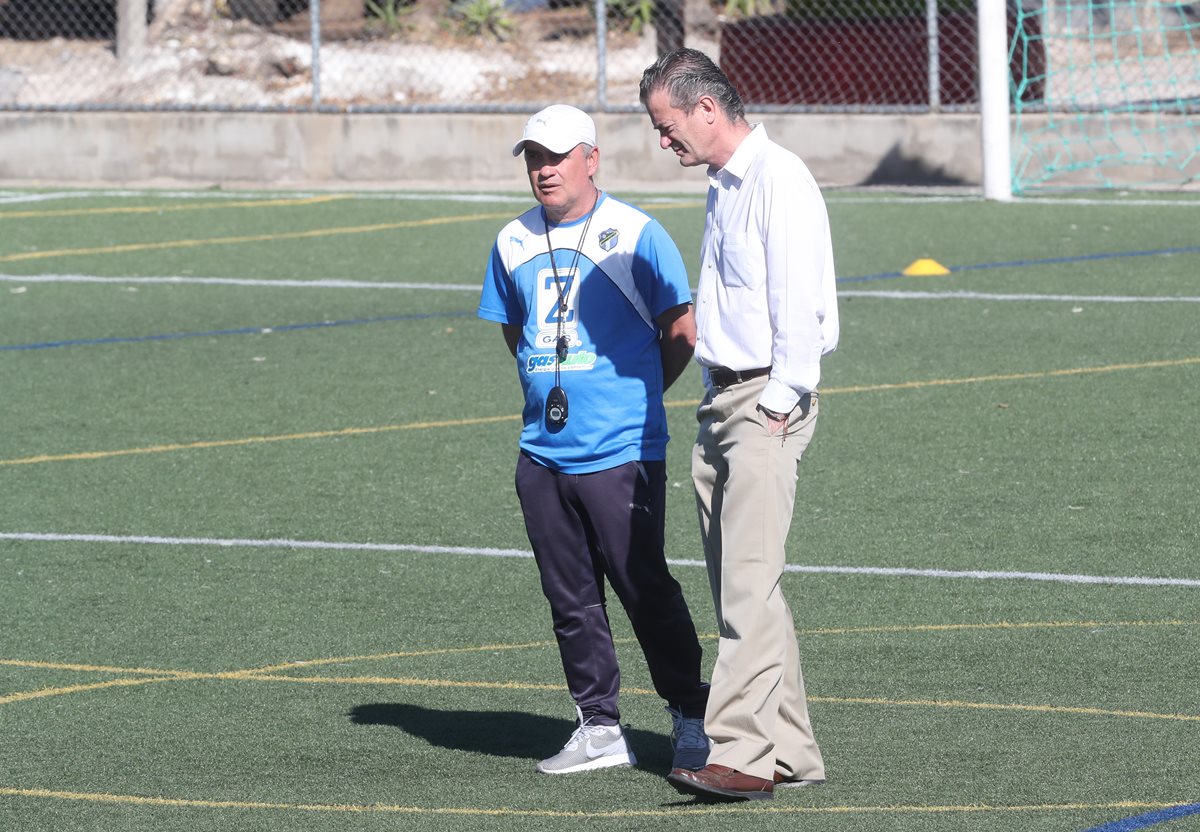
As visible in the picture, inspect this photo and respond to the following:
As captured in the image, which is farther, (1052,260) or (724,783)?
(1052,260)

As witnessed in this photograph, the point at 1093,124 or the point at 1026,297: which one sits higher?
the point at 1093,124

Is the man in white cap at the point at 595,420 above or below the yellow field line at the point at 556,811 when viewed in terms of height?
above

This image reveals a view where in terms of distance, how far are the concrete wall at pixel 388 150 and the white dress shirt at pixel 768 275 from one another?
15.0m

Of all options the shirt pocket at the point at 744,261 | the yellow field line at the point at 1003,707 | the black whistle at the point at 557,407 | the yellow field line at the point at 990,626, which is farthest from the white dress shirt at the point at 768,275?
the yellow field line at the point at 990,626

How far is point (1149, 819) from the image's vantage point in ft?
16.2

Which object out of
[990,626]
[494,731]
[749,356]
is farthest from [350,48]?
[749,356]

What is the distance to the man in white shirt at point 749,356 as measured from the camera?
5035 millimetres

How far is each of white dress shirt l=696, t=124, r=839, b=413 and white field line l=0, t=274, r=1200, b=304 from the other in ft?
28.6

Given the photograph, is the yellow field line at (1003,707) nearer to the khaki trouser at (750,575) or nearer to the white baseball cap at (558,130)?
the khaki trouser at (750,575)

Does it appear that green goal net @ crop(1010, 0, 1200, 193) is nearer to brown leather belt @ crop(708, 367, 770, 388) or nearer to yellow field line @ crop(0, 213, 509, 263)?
yellow field line @ crop(0, 213, 509, 263)

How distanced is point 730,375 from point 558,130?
0.80 metres

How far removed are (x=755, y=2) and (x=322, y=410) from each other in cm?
2187

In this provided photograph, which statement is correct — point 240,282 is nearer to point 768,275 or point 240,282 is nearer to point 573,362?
point 573,362

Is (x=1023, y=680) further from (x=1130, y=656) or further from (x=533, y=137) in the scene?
(x=533, y=137)
